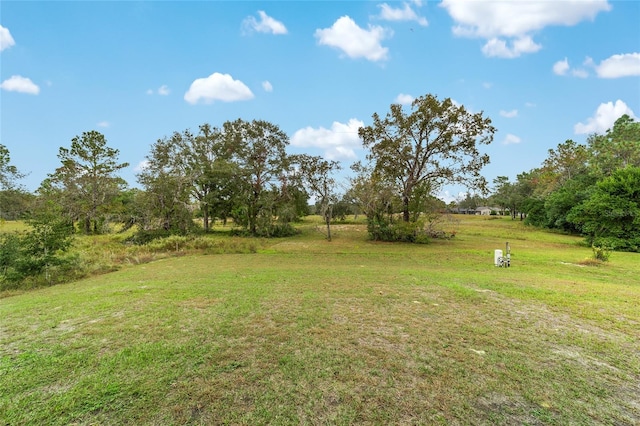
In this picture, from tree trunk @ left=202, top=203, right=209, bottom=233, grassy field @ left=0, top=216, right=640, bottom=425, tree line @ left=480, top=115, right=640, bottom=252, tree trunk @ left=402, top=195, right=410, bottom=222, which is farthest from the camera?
tree trunk @ left=202, top=203, right=209, bottom=233

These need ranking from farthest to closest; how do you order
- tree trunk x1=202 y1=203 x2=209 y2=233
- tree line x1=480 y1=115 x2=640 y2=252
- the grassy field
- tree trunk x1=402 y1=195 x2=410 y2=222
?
tree trunk x1=202 y1=203 x2=209 y2=233
tree trunk x1=402 y1=195 x2=410 y2=222
tree line x1=480 y1=115 x2=640 y2=252
the grassy field

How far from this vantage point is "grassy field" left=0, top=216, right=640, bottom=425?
7.89ft

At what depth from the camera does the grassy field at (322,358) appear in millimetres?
2406

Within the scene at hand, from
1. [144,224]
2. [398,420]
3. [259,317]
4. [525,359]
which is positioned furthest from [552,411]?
[144,224]

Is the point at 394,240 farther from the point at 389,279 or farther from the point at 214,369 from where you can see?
the point at 214,369

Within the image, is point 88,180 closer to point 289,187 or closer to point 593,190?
point 289,187

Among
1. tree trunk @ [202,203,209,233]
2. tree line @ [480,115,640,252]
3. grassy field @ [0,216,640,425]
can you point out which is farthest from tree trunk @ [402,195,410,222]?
tree trunk @ [202,203,209,233]

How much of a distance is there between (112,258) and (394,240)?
57.0ft

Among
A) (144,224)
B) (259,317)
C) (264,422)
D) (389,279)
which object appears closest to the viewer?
(264,422)

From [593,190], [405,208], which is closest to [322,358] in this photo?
[405,208]

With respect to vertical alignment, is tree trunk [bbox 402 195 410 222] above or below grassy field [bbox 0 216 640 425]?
above

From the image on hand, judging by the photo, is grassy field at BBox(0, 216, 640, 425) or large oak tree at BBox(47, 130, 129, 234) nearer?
grassy field at BBox(0, 216, 640, 425)

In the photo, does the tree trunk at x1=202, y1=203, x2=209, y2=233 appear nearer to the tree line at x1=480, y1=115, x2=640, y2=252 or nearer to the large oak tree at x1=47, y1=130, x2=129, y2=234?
the large oak tree at x1=47, y1=130, x2=129, y2=234

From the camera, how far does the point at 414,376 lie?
116 inches
